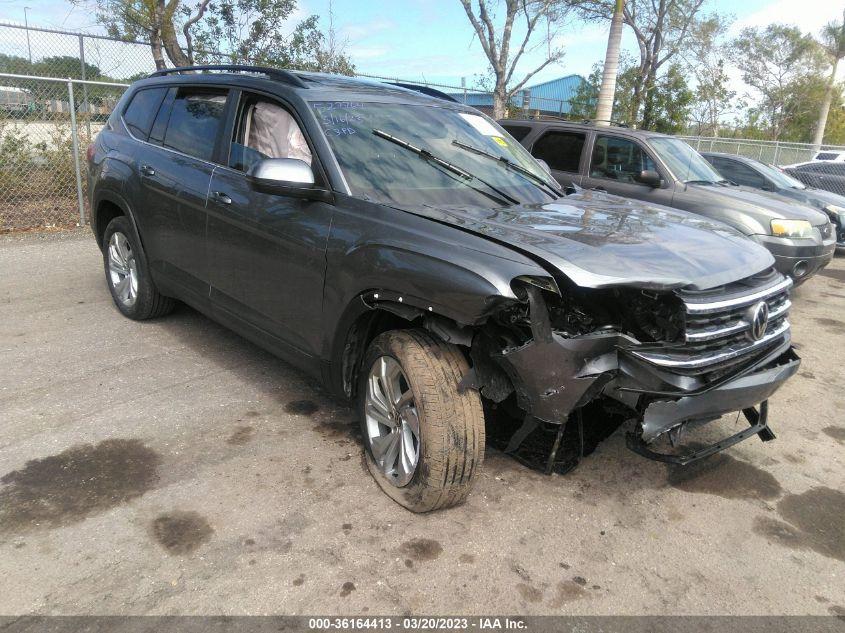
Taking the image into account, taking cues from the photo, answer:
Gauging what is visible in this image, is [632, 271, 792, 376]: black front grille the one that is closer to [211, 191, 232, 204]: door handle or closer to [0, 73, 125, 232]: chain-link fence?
[211, 191, 232, 204]: door handle

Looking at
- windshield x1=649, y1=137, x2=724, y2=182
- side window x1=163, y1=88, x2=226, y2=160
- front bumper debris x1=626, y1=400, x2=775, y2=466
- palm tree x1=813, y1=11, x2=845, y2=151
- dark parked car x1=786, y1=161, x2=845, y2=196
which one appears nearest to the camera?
front bumper debris x1=626, y1=400, x2=775, y2=466

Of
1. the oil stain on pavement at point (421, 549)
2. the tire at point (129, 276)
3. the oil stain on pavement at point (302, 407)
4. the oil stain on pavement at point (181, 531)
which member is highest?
the tire at point (129, 276)

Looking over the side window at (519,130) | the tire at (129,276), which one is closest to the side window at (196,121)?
the tire at (129,276)

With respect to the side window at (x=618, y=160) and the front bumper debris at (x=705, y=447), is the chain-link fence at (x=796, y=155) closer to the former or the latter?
the side window at (x=618, y=160)

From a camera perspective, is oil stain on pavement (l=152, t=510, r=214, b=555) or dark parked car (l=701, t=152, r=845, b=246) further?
dark parked car (l=701, t=152, r=845, b=246)

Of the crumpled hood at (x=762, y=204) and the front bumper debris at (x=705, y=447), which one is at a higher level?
the crumpled hood at (x=762, y=204)

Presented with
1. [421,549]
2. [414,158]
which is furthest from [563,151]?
[421,549]

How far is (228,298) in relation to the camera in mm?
3914

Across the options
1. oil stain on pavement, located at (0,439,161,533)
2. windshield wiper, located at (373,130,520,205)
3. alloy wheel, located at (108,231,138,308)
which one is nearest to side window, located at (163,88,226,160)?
alloy wheel, located at (108,231,138,308)

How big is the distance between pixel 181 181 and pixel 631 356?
9.99ft

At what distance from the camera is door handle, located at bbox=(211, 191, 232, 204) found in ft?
12.3

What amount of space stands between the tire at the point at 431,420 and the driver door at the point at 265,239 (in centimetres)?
60

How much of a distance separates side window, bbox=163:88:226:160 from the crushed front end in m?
2.40

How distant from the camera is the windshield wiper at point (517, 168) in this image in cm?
380
